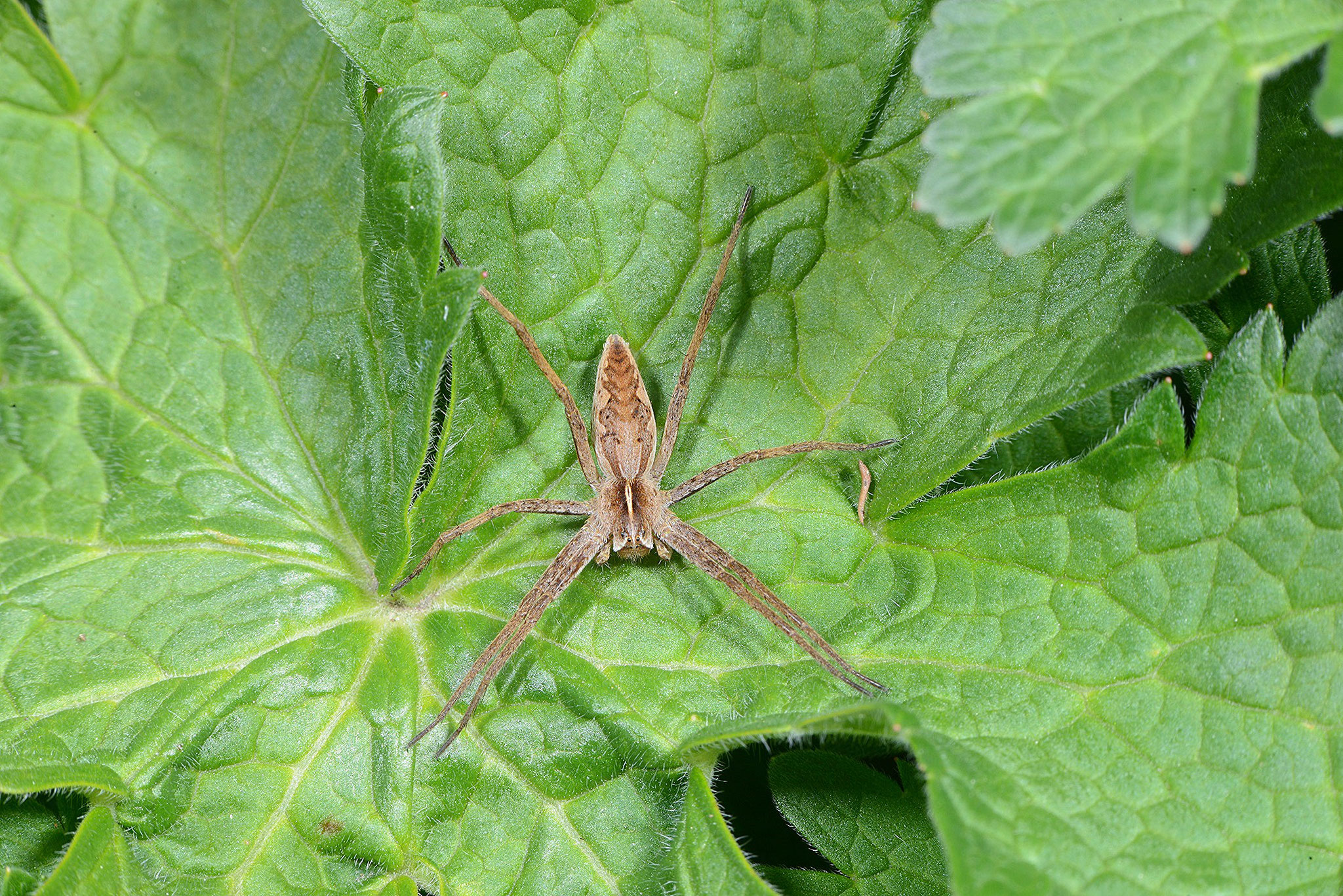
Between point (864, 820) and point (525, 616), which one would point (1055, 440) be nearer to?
point (864, 820)

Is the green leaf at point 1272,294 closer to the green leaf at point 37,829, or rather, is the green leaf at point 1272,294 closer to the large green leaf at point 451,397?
the large green leaf at point 451,397

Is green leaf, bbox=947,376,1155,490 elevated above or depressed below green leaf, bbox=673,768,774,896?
above

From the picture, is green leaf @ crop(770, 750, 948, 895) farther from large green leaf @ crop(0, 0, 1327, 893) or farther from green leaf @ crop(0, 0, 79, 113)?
green leaf @ crop(0, 0, 79, 113)

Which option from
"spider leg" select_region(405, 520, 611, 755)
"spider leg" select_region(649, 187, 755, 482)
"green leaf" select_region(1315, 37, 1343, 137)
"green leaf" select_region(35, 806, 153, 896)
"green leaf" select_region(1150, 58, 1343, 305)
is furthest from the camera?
"spider leg" select_region(649, 187, 755, 482)

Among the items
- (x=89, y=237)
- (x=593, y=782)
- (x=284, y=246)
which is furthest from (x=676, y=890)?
(x=89, y=237)

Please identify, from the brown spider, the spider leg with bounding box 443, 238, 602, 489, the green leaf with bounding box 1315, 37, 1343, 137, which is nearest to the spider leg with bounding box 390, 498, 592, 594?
the brown spider

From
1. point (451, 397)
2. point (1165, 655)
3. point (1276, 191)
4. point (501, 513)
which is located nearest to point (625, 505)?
point (501, 513)
